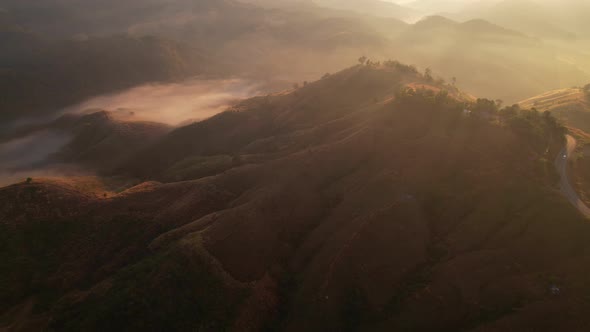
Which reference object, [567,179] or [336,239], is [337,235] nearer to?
[336,239]

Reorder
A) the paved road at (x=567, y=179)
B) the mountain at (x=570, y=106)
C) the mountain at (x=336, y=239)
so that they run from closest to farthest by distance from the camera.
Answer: the mountain at (x=336, y=239), the paved road at (x=567, y=179), the mountain at (x=570, y=106)

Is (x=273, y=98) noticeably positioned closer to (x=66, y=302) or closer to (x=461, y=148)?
(x=461, y=148)

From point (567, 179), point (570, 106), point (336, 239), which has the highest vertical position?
point (570, 106)

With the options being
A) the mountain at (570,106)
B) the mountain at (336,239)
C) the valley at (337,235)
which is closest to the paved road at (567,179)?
the valley at (337,235)

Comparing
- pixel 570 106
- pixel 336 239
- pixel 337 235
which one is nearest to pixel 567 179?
pixel 337 235

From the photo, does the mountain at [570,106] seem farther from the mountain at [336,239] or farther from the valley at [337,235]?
the mountain at [336,239]

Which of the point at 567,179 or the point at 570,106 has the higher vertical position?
the point at 570,106
